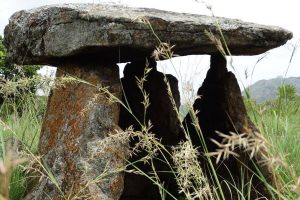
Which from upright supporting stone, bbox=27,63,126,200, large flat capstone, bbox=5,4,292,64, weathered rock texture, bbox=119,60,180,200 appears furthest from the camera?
weathered rock texture, bbox=119,60,180,200

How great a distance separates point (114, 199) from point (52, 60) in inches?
49.4

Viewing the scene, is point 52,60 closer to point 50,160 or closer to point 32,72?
point 50,160

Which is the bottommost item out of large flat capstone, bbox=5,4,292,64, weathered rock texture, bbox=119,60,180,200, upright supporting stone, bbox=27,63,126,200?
weathered rock texture, bbox=119,60,180,200

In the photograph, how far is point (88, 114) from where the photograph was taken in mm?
3553

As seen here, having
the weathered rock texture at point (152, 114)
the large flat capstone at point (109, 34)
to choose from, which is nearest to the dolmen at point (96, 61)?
the large flat capstone at point (109, 34)

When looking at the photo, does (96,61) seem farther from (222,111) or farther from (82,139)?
(222,111)

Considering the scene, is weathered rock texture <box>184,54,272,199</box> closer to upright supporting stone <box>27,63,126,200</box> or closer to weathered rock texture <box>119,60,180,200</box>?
weathered rock texture <box>119,60,180,200</box>

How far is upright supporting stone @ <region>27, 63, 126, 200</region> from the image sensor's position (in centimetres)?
327

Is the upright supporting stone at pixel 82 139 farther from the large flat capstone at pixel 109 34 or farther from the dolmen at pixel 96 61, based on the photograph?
the large flat capstone at pixel 109 34

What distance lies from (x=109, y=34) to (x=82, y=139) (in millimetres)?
705

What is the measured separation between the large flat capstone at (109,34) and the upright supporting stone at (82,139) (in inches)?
8.0

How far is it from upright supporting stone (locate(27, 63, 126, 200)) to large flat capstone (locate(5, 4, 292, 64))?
8.0 inches

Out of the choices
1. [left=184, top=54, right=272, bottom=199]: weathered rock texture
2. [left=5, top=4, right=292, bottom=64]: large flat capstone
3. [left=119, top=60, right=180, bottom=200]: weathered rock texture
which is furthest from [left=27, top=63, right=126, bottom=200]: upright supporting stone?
[left=184, top=54, right=272, bottom=199]: weathered rock texture

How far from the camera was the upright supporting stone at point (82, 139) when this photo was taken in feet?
10.7
